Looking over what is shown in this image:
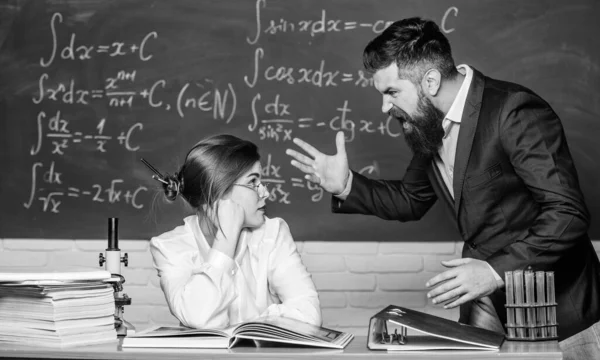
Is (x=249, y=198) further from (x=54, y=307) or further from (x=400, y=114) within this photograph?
(x=54, y=307)

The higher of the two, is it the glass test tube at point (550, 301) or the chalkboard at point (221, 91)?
the chalkboard at point (221, 91)

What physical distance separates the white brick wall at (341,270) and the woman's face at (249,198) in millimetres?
925

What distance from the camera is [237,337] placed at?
1.64 m

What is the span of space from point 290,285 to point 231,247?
0.22 m

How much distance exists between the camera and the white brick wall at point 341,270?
3174 mm

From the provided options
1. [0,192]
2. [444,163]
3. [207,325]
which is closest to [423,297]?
[444,163]

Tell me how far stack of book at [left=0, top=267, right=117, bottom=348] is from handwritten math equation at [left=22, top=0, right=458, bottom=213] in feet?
4.85

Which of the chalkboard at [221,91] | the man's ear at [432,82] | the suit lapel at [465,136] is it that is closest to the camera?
the suit lapel at [465,136]

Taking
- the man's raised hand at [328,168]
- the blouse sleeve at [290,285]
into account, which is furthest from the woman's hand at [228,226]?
the man's raised hand at [328,168]

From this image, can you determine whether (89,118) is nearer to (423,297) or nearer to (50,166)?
(50,166)

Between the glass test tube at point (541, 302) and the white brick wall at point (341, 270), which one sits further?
Answer: the white brick wall at point (341, 270)

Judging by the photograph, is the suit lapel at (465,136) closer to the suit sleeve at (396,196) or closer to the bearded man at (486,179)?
the bearded man at (486,179)

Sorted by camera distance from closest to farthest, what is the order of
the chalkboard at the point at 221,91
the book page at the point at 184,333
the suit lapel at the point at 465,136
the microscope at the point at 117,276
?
the book page at the point at 184,333 < the microscope at the point at 117,276 < the suit lapel at the point at 465,136 < the chalkboard at the point at 221,91

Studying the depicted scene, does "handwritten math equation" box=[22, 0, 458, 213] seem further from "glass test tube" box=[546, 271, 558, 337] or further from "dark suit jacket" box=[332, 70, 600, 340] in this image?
"glass test tube" box=[546, 271, 558, 337]
